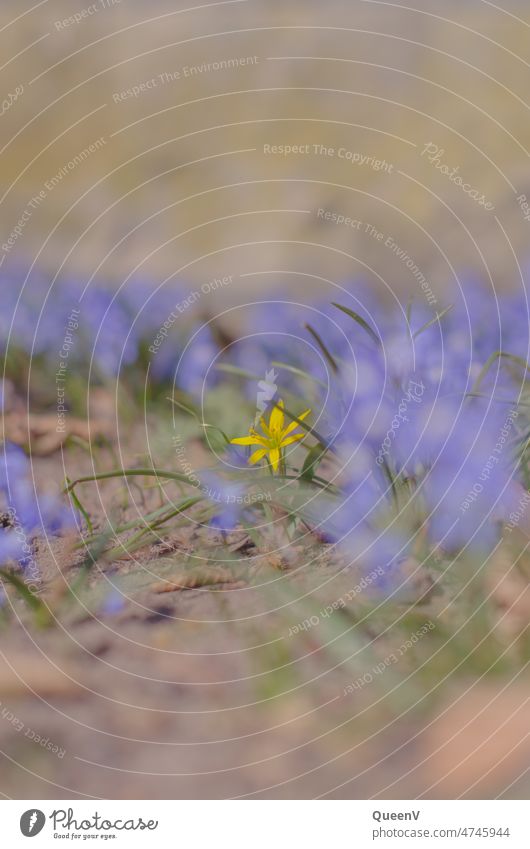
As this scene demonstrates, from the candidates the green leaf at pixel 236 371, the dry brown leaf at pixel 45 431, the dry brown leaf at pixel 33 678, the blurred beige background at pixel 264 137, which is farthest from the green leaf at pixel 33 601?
the blurred beige background at pixel 264 137

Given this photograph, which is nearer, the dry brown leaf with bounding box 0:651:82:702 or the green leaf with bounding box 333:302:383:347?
the dry brown leaf with bounding box 0:651:82:702

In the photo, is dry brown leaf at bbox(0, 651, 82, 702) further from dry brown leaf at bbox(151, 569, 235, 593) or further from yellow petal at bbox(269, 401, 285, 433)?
yellow petal at bbox(269, 401, 285, 433)

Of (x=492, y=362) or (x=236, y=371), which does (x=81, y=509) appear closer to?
(x=236, y=371)

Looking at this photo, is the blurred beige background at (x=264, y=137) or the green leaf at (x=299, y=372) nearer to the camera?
the green leaf at (x=299, y=372)

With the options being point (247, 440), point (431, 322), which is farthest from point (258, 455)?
point (431, 322)

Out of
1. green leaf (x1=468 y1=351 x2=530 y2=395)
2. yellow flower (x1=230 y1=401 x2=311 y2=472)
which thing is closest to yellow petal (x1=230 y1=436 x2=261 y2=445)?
yellow flower (x1=230 y1=401 x2=311 y2=472)

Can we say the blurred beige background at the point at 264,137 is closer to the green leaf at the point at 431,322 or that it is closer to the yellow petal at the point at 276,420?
the green leaf at the point at 431,322
